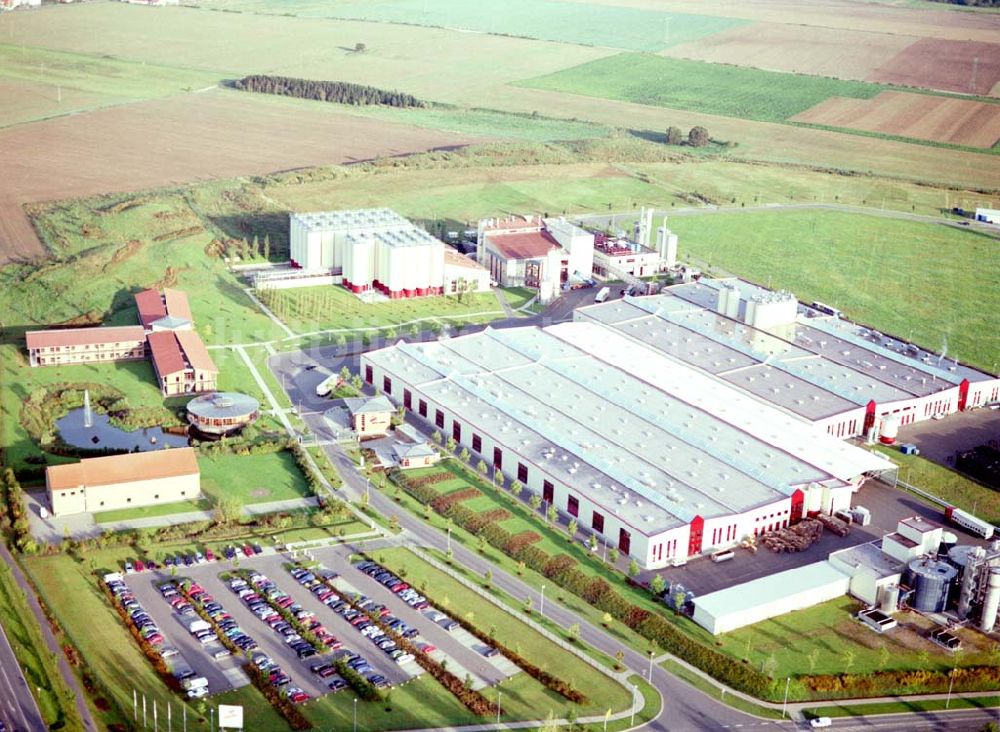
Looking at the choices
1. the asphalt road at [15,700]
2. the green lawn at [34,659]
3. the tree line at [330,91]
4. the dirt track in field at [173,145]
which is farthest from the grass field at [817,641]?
the tree line at [330,91]

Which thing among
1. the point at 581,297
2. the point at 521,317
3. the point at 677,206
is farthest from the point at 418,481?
the point at 677,206

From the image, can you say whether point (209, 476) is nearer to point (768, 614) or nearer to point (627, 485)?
point (627, 485)

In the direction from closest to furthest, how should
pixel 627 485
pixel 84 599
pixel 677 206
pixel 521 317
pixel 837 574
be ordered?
pixel 84 599
pixel 837 574
pixel 627 485
pixel 521 317
pixel 677 206

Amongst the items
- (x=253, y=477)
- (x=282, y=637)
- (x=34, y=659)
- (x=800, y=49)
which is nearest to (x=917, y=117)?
(x=800, y=49)

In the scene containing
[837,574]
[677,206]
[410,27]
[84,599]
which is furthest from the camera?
[410,27]

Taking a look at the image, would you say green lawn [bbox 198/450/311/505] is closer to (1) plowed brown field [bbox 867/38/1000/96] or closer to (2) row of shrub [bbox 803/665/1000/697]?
(2) row of shrub [bbox 803/665/1000/697]

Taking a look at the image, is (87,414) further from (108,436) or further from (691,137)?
(691,137)

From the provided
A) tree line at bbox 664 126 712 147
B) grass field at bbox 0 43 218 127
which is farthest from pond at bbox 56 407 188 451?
tree line at bbox 664 126 712 147
